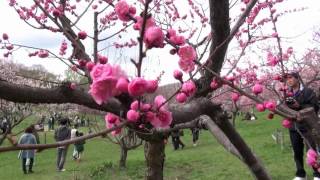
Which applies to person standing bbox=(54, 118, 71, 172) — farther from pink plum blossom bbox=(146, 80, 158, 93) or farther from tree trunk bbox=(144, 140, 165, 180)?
pink plum blossom bbox=(146, 80, 158, 93)

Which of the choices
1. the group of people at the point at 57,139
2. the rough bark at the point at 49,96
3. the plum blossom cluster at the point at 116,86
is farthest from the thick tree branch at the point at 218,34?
the group of people at the point at 57,139

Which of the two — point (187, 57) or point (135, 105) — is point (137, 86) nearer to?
point (135, 105)

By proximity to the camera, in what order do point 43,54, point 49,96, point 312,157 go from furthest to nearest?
point 43,54, point 312,157, point 49,96

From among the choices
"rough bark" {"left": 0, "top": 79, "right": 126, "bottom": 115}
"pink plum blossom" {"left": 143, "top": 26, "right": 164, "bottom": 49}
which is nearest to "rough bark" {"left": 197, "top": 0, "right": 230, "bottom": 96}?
"rough bark" {"left": 0, "top": 79, "right": 126, "bottom": 115}

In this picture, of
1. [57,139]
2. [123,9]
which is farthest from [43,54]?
[57,139]

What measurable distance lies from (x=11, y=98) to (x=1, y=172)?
43.8 ft

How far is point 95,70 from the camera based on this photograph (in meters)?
1.25

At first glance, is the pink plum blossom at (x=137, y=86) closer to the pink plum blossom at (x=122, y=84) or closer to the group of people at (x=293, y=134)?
the pink plum blossom at (x=122, y=84)

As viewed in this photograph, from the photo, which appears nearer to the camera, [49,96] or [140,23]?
[140,23]

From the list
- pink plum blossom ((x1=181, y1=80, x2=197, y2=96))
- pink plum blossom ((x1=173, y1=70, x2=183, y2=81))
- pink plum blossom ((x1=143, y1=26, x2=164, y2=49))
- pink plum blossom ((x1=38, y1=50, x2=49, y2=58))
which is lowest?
pink plum blossom ((x1=181, y1=80, x2=197, y2=96))

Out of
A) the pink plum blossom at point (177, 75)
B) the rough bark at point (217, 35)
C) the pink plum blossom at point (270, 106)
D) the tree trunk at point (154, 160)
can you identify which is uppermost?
the rough bark at point (217, 35)

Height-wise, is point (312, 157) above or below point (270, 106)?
below

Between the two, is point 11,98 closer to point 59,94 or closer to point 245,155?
point 59,94

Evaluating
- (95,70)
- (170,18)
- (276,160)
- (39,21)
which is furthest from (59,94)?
(276,160)
